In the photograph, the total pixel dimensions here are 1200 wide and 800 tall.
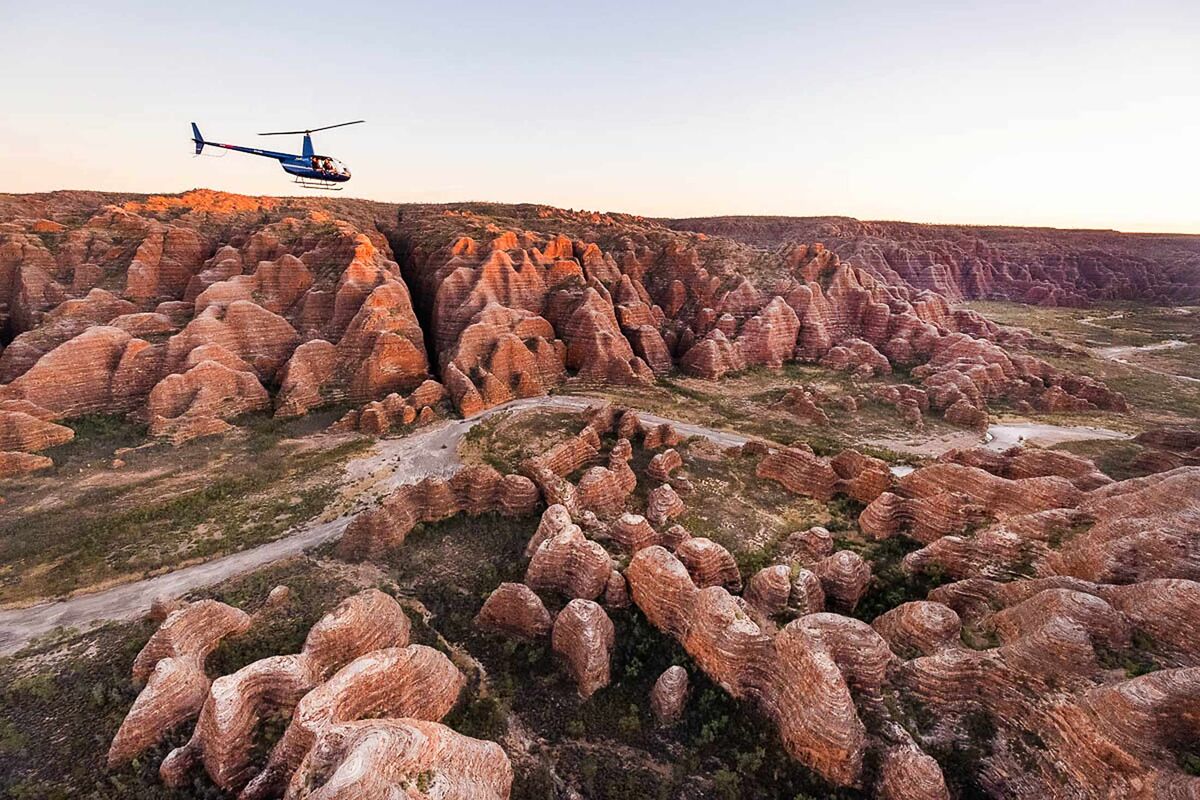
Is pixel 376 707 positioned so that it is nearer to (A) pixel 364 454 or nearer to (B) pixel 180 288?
(A) pixel 364 454

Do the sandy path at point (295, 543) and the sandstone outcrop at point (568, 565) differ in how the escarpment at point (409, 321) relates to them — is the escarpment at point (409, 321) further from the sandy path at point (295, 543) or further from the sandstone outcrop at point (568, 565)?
the sandstone outcrop at point (568, 565)

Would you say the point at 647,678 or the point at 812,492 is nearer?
the point at 647,678

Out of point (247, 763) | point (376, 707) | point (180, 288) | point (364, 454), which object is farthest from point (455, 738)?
point (180, 288)

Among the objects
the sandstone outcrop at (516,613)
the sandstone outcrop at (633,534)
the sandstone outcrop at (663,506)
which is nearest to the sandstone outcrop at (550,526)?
the sandstone outcrop at (633,534)

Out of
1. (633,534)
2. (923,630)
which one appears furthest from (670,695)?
(923,630)

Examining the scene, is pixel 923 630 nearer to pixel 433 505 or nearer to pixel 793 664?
pixel 793 664

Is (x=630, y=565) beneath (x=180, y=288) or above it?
beneath
